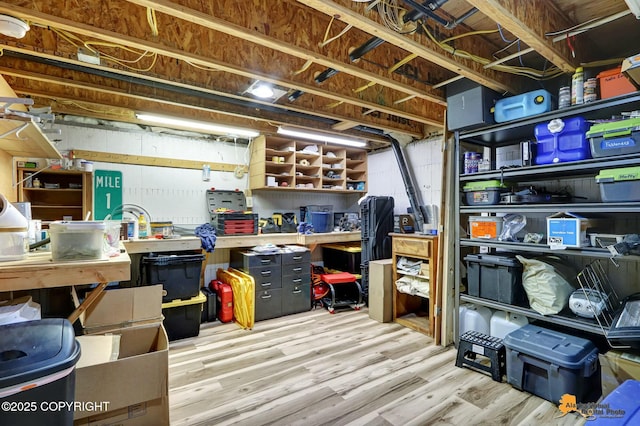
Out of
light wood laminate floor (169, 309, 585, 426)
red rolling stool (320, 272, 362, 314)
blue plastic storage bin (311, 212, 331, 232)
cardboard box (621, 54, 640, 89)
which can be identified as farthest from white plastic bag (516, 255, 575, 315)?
blue plastic storage bin (311, 212, 331, 232)

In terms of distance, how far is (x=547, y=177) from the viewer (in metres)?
2.84

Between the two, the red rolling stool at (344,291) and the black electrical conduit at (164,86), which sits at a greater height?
the black electrical conduit at (164,86)

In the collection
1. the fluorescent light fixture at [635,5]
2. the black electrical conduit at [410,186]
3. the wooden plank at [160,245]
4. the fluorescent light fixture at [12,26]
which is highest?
the fluorescent light fixture at [12,26]

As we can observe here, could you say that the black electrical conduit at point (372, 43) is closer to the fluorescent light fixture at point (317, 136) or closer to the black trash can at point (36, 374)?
the fluorescent light fixture at point (317, 136)

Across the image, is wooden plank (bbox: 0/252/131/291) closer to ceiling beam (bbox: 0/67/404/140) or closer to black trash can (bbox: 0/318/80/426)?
black trash can (bbox: 0/318/80/426)

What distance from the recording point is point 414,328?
3.50 meters

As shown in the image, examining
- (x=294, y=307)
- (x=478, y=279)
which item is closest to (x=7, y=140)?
(x=294, y=307)

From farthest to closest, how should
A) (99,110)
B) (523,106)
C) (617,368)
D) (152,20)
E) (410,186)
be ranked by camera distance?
1. (410,186)
2. (99,110)
3. (523,106)
4. (617,368)
5. (152,20)

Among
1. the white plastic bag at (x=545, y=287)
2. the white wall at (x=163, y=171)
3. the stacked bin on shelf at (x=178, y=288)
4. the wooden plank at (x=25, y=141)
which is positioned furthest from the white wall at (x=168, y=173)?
the white plastic bag at (x=545, y=287)

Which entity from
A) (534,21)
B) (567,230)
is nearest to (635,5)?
(534,21)

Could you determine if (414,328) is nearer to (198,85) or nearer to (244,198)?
(244,198)

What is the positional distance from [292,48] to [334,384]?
2.40 meters

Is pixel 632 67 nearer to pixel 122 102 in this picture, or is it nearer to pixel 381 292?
pixel 381 292

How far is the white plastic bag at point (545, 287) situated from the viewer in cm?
236
